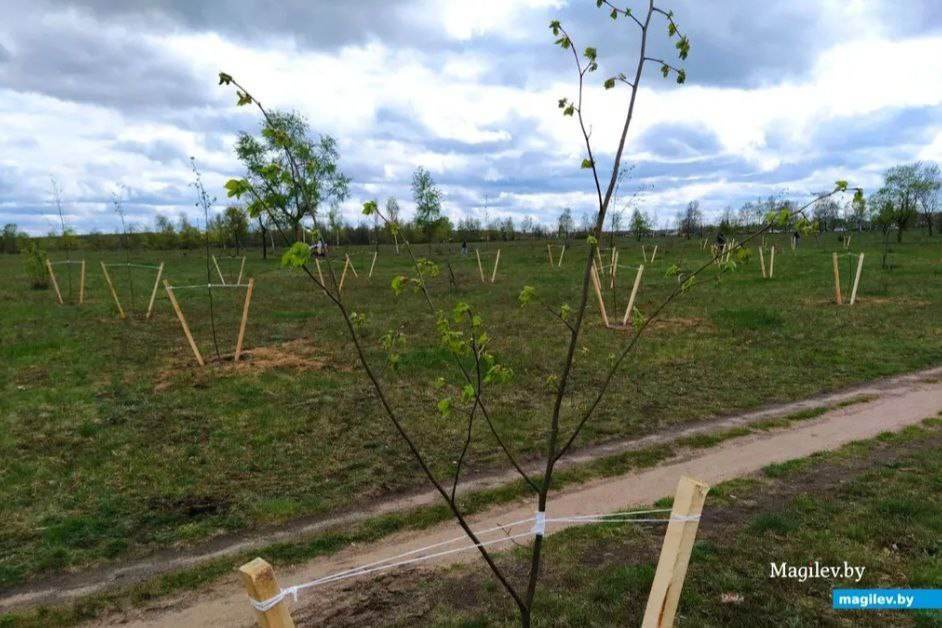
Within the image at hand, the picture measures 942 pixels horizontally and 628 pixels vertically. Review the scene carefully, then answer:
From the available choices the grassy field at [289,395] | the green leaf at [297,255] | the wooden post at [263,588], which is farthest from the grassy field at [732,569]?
the green leaf at [297,255]

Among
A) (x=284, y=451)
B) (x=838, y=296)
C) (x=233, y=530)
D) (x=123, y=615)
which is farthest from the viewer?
(x=838, y=296)

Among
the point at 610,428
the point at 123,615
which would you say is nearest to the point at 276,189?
the point at 123,615

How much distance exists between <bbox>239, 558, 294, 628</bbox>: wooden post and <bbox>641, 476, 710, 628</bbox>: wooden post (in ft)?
5.29

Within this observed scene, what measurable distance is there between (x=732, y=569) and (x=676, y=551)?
2179 mm

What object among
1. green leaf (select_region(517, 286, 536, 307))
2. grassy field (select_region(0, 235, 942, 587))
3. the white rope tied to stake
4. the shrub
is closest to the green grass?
the white rope tied to stake

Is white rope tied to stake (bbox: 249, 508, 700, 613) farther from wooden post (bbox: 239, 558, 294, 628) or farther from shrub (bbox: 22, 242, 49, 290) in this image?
shrub (bbox: 22, 242, 49, 290)

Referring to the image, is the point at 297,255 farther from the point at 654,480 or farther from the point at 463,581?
the point at 654,480

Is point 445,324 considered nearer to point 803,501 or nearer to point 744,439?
point 803,501

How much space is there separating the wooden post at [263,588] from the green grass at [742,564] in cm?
209

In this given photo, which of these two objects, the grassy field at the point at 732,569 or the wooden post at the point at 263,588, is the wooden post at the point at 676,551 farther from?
the wooden post at the point at 263,588

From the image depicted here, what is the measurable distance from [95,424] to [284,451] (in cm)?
293

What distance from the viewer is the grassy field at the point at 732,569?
12.8 feet

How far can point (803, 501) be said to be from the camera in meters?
5.45

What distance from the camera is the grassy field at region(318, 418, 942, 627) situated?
3914mm
